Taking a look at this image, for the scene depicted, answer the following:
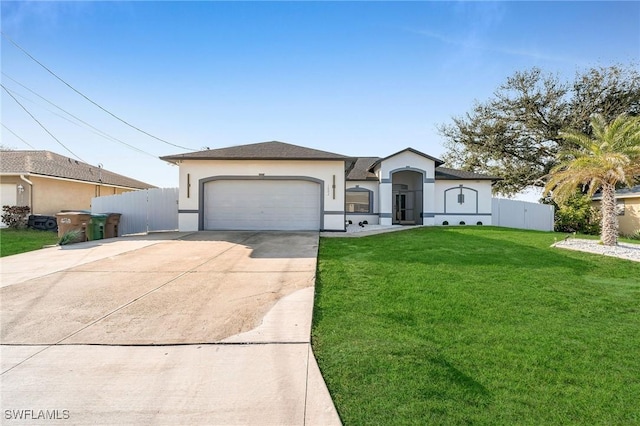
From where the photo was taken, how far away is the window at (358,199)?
19.5m

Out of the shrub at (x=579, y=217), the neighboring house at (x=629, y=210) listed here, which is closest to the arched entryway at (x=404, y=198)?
the shrub at (x=579, y=217)

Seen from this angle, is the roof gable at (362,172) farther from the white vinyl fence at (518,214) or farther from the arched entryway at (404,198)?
the white vinyl fence at (518,214)

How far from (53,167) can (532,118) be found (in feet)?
108

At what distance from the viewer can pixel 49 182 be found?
1791cm

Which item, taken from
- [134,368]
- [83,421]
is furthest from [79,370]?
[83,421]

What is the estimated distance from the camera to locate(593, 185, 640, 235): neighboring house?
19.1 meters

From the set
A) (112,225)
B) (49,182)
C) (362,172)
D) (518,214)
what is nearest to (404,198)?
(362,172)

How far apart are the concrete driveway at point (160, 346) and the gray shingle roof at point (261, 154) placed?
757 cm

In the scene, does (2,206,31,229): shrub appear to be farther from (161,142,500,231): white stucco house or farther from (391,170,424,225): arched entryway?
(391,170,424,225): arched entryway

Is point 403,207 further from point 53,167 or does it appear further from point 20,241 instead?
point 53,167

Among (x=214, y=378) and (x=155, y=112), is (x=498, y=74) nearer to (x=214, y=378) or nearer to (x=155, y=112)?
(x=155, y=112)

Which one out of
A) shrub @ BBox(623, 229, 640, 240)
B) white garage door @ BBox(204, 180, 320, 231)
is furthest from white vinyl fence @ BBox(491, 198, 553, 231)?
white garage door @ BBox(204, 180, 320, 231)

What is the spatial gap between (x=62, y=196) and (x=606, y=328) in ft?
78.8

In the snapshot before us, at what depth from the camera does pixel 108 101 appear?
19953 mm
